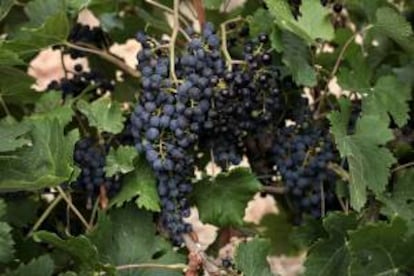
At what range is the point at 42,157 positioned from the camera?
137 centimetres

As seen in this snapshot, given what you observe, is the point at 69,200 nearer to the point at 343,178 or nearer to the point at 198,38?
the point at 198,38

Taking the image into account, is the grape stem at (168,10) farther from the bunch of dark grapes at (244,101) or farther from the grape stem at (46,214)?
the grape stem at (46,214)

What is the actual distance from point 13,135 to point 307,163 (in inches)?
18.5

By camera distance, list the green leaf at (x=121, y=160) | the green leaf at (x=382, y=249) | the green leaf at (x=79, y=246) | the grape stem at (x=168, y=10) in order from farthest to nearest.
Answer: the grape stem at (x=168, y=10)
the green leaf at (x=121, y=160)
the green leaf at (x=79, y=246)
the green leaf at (x=382, y=249)

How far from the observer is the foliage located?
4.35 feet

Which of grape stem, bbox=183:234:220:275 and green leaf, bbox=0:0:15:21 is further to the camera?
green leaf, bbox=0:0:15:21

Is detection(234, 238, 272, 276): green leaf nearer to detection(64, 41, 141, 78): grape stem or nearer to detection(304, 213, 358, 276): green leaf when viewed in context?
detection(304, 213, 358, 276): green leaf

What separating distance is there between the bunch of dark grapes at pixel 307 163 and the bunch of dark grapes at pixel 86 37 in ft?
1.28

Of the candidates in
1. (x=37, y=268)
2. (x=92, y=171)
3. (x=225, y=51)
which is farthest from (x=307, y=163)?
(x=37, y=268)

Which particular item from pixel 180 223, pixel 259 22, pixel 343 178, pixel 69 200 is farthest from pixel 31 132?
pixel 343 178

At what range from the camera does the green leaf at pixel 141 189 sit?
4.53ft

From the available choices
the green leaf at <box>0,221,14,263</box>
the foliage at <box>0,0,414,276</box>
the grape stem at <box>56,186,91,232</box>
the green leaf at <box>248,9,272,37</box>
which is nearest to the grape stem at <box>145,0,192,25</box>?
the foliage at <box>0,0,414,276</box>

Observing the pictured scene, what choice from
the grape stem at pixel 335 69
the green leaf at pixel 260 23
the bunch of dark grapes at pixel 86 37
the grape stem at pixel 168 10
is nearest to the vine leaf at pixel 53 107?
the bunch of dark grapes at pixel 86 37

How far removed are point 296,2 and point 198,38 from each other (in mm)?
190
